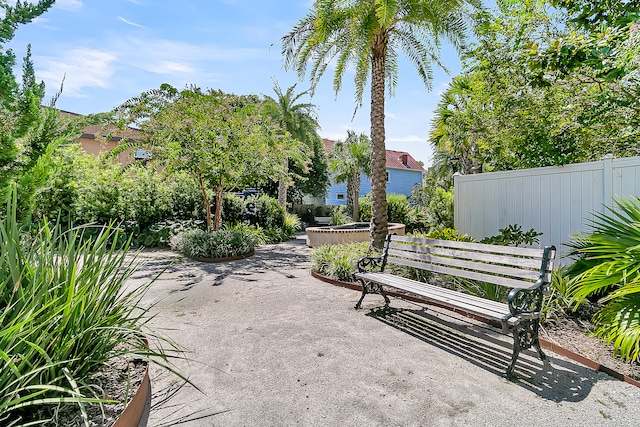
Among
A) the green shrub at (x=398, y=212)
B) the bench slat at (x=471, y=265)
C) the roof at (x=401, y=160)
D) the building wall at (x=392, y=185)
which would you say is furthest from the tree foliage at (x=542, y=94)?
the roof at (x=401, y=160)

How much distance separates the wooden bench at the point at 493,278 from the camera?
3.05 metres

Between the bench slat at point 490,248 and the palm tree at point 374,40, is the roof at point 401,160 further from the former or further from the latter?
the bench slat at point 490,248

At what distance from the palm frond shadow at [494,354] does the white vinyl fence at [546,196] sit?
2720 millimetres

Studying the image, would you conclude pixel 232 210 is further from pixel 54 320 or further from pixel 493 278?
pixel 54 320

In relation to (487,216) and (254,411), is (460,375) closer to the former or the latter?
(254,411)

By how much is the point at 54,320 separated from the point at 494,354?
376 cm

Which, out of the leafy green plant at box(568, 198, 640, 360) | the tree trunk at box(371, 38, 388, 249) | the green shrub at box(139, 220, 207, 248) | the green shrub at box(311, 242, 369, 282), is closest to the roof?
the green shrub at box(139, 220, 207, 248)

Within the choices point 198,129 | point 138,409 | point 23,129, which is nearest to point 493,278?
point 138,409

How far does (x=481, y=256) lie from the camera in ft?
12.7

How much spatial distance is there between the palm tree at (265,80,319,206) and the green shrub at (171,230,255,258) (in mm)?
9507

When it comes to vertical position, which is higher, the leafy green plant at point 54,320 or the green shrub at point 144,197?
the green shrub at point 144,197

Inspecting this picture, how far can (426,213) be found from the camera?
15.6m

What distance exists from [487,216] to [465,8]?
15.7ft

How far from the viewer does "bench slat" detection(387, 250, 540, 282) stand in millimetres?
3396
